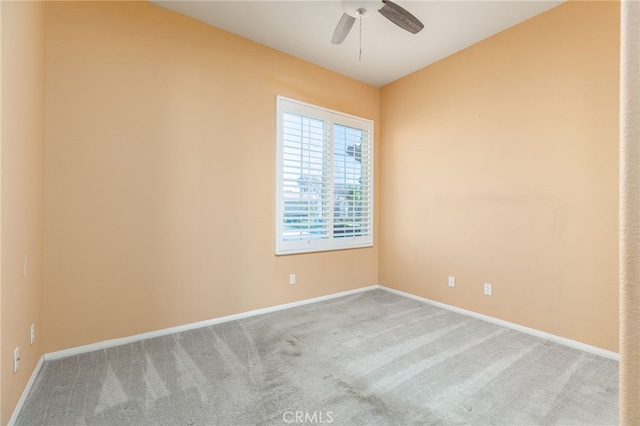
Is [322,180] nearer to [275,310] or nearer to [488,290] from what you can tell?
[275,310]

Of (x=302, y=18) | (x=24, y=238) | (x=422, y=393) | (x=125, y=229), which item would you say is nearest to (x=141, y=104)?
(x=125, y=229)

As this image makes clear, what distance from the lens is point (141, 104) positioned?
2.74m

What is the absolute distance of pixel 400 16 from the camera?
8.24 feet

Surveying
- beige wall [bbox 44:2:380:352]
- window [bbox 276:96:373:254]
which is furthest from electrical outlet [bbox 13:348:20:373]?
window [bbox 276:96:373:254]

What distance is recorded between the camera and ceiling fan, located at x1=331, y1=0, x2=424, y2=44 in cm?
242

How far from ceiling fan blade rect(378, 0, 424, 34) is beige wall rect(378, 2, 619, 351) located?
48.9 inches

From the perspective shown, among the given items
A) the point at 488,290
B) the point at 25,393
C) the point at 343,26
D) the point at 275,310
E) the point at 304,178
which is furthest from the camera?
the point at 304,178

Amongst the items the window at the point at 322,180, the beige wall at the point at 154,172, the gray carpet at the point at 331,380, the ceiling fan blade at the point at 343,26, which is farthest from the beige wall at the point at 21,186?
the ceiling fan blade at the point at 343,26

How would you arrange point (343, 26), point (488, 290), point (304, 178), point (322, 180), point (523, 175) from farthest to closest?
point (322, 180), point (304, 178), point (488, 290), point (523, 175), point (343, 26)

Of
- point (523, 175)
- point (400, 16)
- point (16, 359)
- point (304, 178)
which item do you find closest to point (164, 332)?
point (16, 359)

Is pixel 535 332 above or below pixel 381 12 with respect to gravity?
below

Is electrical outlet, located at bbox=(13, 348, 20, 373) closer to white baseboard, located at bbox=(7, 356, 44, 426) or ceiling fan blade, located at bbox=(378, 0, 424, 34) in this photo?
white baseboard, located at bbox=(7, 356, 44, 426)

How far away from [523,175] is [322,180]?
2220 mm

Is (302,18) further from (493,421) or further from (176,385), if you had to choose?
(493,421)
